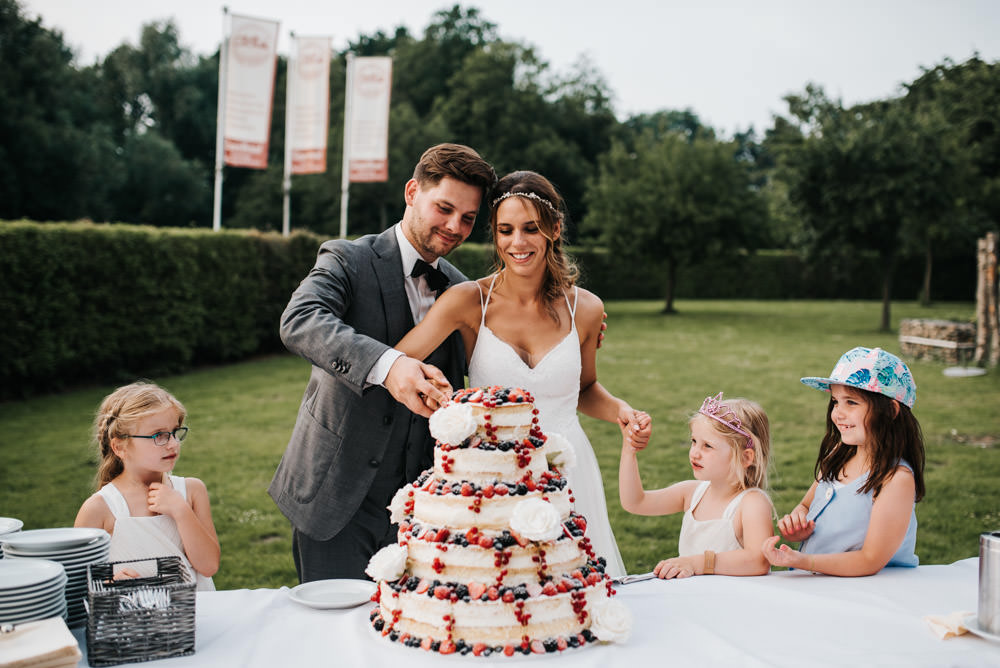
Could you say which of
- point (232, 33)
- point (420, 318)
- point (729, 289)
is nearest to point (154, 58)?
point (232, 33)

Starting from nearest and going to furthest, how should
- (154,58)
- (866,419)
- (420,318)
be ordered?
(866,419)
(420,318)
(154,58)

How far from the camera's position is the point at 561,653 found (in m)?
Answer: 2.26

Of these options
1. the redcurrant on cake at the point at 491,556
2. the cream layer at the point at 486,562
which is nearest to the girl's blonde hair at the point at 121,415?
the redcurrant on cake at the point at 491,556

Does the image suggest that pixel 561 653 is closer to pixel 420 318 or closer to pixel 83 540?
pixel 83 540

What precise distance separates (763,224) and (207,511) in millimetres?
31740

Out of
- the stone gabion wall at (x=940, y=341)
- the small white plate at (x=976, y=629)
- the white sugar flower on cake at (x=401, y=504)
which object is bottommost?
the stone gabion wall at (x=940, y=341)

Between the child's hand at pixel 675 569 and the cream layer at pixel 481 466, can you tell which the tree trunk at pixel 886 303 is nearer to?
the child's hand at pixel 675 569

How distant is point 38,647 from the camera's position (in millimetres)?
1944

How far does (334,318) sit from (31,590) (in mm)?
1412

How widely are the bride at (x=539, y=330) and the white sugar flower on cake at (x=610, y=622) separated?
1387mm

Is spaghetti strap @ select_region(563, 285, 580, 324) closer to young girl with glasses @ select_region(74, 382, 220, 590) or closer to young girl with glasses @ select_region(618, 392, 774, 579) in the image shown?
young girl with glasses @ select_region(618, 392, 774, 579)

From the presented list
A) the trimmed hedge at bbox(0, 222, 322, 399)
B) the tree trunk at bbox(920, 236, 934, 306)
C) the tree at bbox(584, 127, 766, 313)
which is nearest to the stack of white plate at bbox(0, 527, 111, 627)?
the trimmed hedge at bbox(0, 222, 322, 399)

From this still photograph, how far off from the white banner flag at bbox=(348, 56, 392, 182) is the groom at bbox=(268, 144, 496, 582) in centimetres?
1989

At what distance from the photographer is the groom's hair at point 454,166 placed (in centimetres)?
346
